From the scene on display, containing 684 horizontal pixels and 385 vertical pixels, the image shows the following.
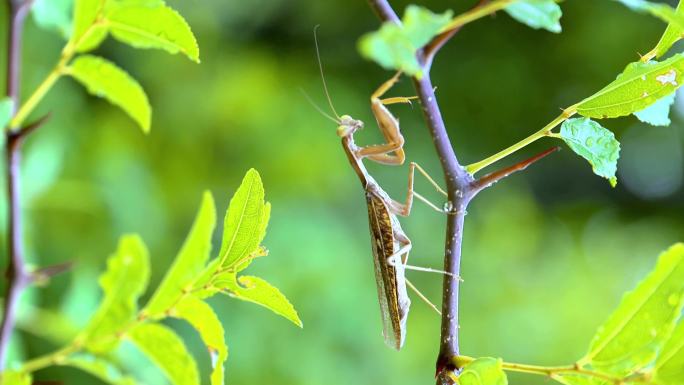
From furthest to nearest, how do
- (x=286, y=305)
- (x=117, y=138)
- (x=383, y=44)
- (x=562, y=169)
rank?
(x=562, y=169), (x=117, y=138), (x=286, y=305), (x=383, y=44)

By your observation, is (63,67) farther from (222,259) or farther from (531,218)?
(531,218)

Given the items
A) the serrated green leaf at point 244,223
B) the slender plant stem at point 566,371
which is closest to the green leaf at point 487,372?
the slender plant stem at point 566,371

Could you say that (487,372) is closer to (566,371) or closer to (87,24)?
(566,371)

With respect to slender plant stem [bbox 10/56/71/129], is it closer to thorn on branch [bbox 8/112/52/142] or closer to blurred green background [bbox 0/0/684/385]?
thorn on branch [bbox 8/112/52/142]

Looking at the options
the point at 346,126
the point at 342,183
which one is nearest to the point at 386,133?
the point at 346,126

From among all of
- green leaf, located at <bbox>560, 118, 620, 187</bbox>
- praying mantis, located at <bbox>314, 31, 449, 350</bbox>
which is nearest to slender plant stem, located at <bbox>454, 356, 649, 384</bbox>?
green leaf, located at <bbox>560, 118, 620, 187</bbox>

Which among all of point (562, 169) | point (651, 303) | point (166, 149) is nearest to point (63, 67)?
point (651, 303)

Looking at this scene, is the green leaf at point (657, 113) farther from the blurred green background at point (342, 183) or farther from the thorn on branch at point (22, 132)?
the blurred green background at point (342, 183)
